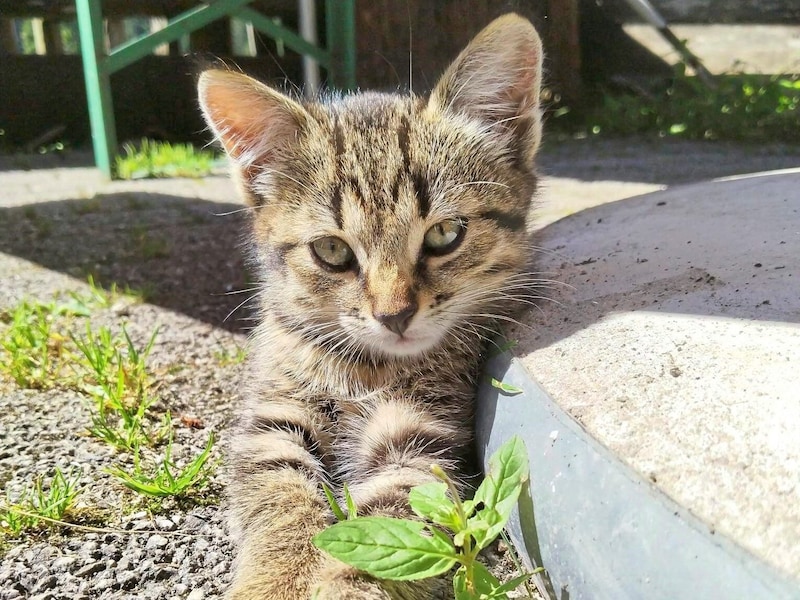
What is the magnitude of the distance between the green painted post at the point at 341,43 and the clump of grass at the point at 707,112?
1.89 m

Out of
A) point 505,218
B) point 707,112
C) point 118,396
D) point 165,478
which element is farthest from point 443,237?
point 707,112

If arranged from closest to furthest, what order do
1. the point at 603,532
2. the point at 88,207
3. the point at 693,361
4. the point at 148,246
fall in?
1. the point at 603,532
2. the point at 693,361
3. the point at 148,246
4. the point at 88,207

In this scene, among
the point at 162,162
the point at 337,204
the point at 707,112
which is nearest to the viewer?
the point at 337,204

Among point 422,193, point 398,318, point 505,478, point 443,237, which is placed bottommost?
point 505,478

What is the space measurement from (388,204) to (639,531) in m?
0.94

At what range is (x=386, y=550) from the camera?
3.62ft

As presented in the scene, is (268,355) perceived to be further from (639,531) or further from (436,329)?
(639,531)

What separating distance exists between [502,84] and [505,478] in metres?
1.09

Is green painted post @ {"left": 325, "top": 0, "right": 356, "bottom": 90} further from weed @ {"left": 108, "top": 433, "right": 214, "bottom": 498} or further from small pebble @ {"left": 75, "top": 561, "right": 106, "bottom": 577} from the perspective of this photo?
small pebble @ {"left": 75, "top": 561, "right": 106, "bottom": 577}

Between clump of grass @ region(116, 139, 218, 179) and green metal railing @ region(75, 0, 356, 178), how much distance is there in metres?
0.17

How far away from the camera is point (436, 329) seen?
5.38 ft

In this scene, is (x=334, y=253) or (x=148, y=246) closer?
(x=334, y=253)

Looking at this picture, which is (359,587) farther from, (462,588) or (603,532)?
(603,532)

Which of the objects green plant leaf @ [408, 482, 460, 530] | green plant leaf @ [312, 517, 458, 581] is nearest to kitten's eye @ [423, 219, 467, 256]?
green plant leaf @ [408, 482, 460, 530]
